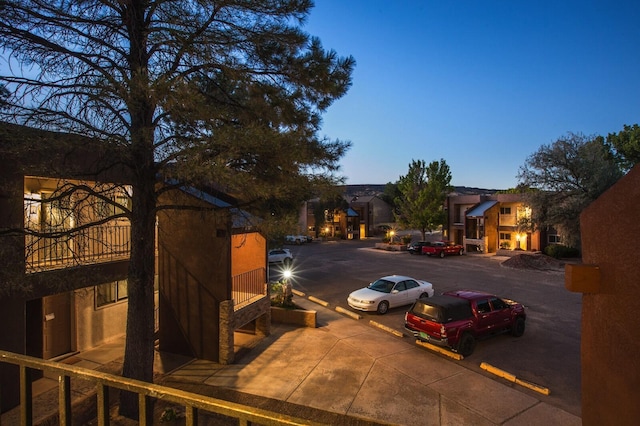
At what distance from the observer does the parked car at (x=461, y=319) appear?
34.1 feet

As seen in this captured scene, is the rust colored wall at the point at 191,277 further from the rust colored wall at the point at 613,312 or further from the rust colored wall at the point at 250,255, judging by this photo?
the rust colored wall at the point at 613,312

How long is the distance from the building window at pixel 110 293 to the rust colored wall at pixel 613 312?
12.0 metres

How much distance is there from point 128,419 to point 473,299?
970 centimetres

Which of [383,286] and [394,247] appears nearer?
[383,286]

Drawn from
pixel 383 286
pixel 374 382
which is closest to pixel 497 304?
pixel 383 286

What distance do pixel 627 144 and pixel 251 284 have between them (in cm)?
4863

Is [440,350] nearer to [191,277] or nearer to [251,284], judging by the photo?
[251,284]

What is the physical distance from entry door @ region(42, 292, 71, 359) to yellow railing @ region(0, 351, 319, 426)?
31.5 ft

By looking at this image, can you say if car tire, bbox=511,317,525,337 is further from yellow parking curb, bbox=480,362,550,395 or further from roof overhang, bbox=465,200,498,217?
roof overhang, bbox=465,200,498,217

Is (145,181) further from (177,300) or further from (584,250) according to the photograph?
(584,250)

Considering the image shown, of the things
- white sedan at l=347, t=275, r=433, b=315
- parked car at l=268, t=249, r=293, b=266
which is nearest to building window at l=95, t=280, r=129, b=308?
white sedan at l=347, t=275, r=433, b=315

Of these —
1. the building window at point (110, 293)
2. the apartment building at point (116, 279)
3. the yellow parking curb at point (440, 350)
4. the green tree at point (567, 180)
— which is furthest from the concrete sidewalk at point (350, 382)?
the green tree at point (567, 180)

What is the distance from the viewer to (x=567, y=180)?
93.1 ft

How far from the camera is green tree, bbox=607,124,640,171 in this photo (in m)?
41.0
